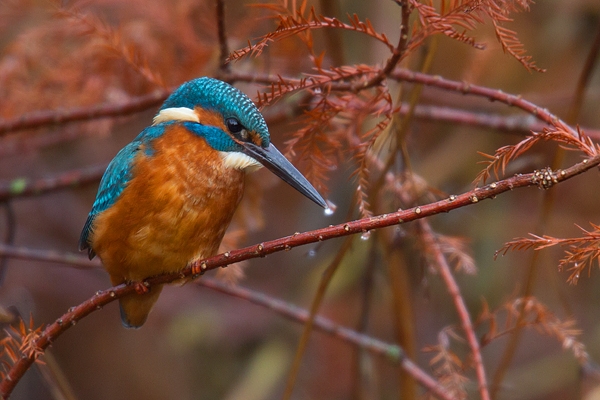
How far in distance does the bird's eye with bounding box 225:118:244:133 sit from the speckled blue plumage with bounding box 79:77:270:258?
0.05ft

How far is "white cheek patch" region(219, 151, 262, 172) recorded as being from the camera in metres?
1.81

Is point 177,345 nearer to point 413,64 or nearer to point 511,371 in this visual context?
point 511,371

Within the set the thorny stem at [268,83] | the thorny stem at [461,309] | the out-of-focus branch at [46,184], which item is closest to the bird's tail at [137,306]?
the thorny stem at [268,83]

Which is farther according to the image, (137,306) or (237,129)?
(137,306)

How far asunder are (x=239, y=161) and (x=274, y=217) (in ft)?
8.29

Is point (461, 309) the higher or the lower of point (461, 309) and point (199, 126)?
the lower

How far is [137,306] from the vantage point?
222 centimetres

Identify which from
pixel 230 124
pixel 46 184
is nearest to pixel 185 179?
pixel 230 124

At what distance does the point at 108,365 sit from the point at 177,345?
914 mm

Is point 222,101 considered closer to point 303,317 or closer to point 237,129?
point 237,129

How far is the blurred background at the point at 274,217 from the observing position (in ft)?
9.20

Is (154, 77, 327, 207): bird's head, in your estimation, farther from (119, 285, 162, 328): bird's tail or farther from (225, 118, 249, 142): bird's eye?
(119, 285, 162, 328): bird's tail

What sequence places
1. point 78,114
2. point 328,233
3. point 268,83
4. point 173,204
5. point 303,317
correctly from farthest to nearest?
point 78,114 < point 303,317 < point 268,83 < point 173,204 < point 328,233

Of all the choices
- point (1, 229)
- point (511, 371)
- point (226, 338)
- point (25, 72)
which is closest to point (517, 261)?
point (511, 371)
